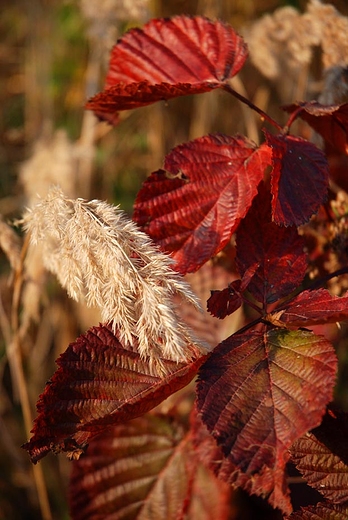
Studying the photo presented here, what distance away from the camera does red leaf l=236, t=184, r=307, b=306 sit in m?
0.81

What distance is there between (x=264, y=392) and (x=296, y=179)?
0.29 meters

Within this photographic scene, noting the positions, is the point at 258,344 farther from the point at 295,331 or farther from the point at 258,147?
the point at 258,147

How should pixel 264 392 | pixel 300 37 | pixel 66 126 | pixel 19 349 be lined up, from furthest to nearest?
pixel 66 126 → pixel 300 37 → pixel 19 349 → pixel 264 392

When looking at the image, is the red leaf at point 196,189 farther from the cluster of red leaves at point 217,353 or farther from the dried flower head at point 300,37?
the dried flower head at point 300,37

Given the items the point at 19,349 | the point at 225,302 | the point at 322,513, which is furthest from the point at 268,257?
the point at 19,349

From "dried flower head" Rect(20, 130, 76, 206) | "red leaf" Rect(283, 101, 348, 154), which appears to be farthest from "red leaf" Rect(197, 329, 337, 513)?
"dried flower head" Rect(20, 130, 76, 206)

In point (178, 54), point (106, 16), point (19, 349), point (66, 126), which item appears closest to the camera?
point (178, 54)

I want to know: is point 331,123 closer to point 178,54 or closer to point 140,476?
point 178,54

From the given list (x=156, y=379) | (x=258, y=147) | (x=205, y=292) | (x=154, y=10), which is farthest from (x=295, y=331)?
(x=154, y=10)

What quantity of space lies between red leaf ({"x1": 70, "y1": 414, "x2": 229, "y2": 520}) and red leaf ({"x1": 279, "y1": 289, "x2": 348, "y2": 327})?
424 millimetres

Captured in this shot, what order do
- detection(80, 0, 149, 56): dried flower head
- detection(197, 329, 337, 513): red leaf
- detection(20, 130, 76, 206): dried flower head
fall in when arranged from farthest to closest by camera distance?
detection(20, 130, 76, 206): dried flower head, detection(80, 0, 149, 56): dried flower head, detection(197, 329, 337, 513): red leaf

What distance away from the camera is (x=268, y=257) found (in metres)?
0.83

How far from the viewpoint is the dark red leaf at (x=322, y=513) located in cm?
73

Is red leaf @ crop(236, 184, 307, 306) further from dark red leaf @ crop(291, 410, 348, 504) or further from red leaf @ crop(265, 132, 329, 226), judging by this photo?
dark red leaf @ crop(291, 410, 348, 504)
